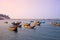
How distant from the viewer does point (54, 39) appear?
8938mm

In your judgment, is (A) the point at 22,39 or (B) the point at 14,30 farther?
(B) the point at 14,30

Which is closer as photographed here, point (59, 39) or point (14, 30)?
point (59, 39)

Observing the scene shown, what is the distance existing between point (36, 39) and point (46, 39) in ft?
1.94

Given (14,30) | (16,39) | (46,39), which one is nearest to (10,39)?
(16,39)

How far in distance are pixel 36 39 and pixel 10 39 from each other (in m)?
1.52

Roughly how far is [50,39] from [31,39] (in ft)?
3.75

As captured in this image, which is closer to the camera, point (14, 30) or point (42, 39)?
point (42, 39)

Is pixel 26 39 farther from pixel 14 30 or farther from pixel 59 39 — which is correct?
pixel 14 30

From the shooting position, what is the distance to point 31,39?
874cm

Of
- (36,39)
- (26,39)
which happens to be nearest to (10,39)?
(26,39)

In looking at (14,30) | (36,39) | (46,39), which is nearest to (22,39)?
(36,39)

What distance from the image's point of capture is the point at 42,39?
8859 millimetres

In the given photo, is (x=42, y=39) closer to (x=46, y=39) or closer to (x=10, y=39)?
(x=46, y=39)

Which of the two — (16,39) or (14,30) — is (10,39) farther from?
(14,30)
